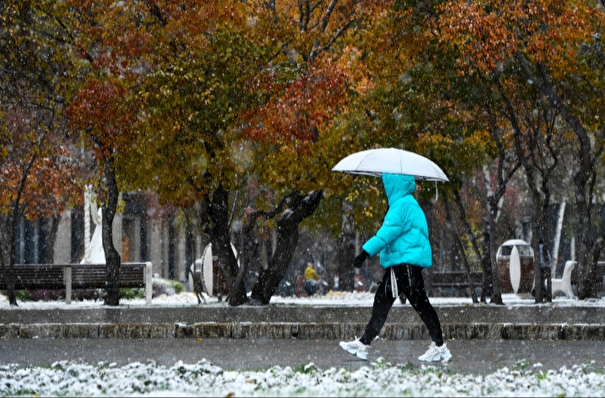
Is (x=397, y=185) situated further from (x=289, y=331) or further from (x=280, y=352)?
(x=289, y=331)

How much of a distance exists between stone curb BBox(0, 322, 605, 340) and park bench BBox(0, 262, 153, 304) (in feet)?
34.5

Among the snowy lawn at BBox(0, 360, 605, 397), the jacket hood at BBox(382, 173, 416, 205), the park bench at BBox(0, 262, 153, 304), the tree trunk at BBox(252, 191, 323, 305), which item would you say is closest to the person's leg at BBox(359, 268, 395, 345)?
the jacket hood at BBox(382, 173, 416, 205)

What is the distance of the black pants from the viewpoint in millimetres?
10055

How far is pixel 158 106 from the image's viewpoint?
20.8 meters

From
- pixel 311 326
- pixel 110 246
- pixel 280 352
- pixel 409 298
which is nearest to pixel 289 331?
pixel 311 326

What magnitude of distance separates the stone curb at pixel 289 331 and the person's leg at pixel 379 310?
3.66 m

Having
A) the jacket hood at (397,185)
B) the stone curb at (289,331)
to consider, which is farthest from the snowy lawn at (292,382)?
the stone curb at (289,331)

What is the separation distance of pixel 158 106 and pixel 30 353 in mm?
9230

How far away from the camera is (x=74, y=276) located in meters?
26.1

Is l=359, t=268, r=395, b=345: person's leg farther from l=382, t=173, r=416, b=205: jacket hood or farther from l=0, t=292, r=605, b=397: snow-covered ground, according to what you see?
l=0, t=292, r=605, b=397: snow-covered ground

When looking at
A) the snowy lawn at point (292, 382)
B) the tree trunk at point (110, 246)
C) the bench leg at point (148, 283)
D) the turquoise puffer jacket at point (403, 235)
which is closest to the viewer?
the snowy lawn at point (292, 382)

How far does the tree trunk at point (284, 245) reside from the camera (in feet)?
77.0

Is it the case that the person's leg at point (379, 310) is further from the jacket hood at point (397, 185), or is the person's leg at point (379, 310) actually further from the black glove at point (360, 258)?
the jacket hood at point (397, 185)

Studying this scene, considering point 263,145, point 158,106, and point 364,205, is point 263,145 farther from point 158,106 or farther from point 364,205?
point 364,205
